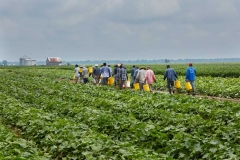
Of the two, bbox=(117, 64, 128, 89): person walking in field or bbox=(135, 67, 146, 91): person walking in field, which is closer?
bbox=(135, 67, 146, 91): person walking in field

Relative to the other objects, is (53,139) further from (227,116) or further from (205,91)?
(205,91)

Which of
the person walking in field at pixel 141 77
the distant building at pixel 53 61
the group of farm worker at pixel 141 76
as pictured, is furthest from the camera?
the distant building at pixel 53 61

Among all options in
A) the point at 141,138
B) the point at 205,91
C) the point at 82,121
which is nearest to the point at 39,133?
the point at 82,121

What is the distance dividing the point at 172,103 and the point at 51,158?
704 centimetres

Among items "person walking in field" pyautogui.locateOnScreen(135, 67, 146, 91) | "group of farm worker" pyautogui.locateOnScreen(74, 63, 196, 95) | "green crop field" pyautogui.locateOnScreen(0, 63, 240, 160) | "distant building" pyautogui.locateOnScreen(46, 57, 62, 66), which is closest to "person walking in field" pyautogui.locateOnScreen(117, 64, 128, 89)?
"group of farm worker" pyautogui.locateOnScreen(74, 63, 196, 95)

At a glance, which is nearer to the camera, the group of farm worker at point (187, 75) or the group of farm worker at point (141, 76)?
the group of farm worker at point (187, 75)

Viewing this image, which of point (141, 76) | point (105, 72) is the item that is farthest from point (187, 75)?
point (105, 72)

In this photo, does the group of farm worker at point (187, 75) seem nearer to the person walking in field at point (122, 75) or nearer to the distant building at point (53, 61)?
the person walking in field at point (122, 75)

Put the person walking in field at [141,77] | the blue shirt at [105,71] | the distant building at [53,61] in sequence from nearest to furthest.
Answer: the person walking in field at [141,77] → the blue shirt at [105,71] → the distant building at [53,61]

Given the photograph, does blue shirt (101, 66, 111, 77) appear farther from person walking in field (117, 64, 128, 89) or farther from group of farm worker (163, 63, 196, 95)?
group of farm worker (163, 63, 196, 95)

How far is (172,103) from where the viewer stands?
15133mm

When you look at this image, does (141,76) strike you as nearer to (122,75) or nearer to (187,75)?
(122,75)

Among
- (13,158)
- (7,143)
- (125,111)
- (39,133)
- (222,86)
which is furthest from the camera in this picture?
(222,86)

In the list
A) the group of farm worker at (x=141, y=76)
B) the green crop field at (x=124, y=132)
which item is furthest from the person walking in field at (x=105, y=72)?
the green crop field at (x=124, y=132)
